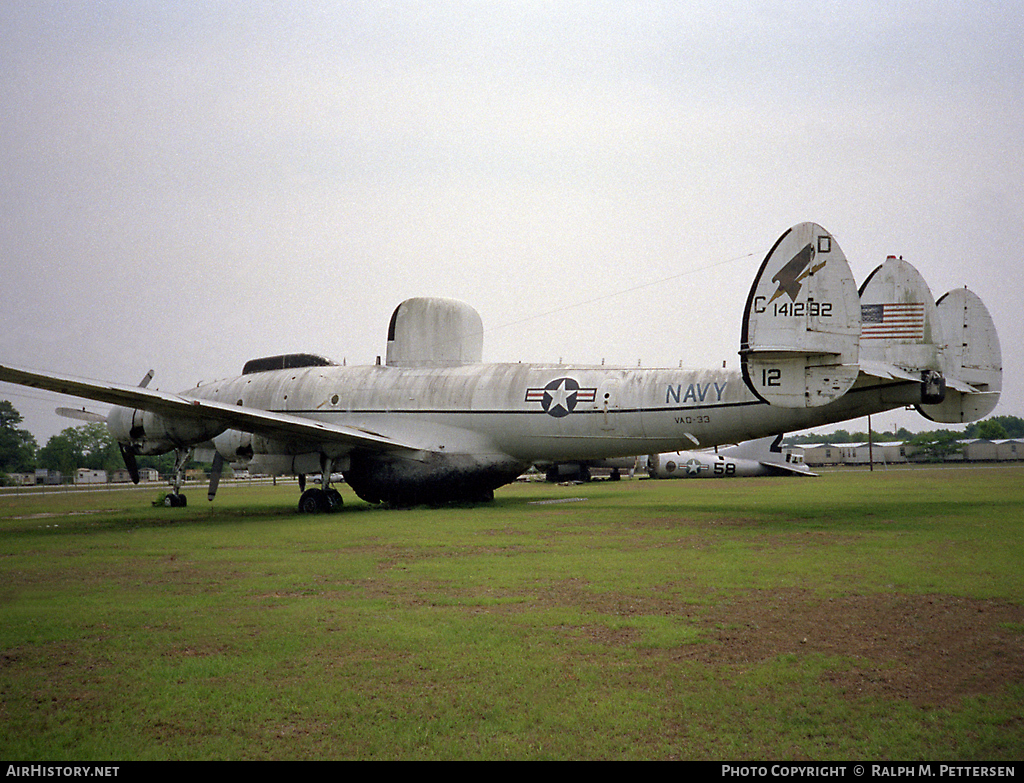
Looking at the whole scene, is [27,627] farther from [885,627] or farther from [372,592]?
[885,627]

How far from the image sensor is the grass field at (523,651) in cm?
411

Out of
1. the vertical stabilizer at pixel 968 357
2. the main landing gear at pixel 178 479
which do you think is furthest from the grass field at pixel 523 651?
the main landing gear at pixel 178 479

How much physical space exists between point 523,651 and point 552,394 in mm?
14245

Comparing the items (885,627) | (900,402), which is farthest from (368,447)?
(885,627)

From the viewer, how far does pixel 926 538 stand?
11.8 metres

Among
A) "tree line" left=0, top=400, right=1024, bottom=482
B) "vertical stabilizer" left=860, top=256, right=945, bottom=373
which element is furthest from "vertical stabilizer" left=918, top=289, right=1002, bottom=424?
"tree line" left=0, top=400, right=1024, bottom=482

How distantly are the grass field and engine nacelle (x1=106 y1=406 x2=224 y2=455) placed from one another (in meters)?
8.98

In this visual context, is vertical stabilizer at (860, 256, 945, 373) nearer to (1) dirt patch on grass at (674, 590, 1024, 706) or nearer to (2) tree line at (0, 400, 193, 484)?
(1) dirt patch on grass at (674, 590, 1024, 706)

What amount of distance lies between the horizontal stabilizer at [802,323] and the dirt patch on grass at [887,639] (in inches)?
284

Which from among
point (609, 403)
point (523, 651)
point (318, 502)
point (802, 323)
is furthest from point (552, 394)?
point (523, 651)

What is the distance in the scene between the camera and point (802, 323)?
45.9 ft

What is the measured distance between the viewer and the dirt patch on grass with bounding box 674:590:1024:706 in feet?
16.0

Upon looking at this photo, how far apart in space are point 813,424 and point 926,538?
4371mm

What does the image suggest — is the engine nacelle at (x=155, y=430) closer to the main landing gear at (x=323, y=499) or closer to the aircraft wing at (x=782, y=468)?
the main landing gear at (x=323, y=499)
